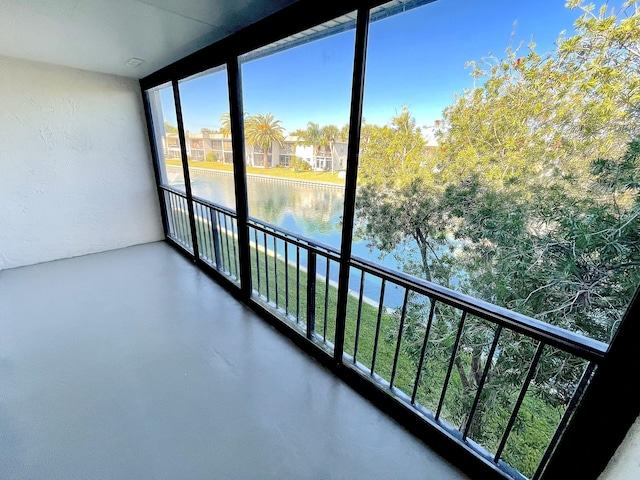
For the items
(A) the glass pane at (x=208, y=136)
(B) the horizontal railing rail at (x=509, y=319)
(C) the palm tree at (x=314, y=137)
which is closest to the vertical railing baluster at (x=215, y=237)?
(A) the glass pane at (x=208, y=136)

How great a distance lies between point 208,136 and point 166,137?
1180mm

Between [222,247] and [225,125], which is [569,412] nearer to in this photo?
[225,125]

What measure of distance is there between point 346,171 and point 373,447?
145 centimetres

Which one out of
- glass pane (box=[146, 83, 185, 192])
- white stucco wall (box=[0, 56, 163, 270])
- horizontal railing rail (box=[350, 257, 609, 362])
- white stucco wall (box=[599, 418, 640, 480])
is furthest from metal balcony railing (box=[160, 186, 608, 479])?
white stucco wall (box=[0, 56, 163, 270])

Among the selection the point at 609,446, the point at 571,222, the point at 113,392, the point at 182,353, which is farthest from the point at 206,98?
the point at 609,446

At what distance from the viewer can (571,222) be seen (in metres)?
1.10

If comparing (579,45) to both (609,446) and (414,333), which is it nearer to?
(609,446)

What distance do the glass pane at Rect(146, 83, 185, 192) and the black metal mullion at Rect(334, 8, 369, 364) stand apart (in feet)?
8.36

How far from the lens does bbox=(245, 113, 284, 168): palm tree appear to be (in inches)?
81.6

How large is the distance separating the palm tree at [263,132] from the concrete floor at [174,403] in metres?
1.52

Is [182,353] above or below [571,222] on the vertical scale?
below

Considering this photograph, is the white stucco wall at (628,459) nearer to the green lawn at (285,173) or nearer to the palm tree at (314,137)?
the green lawn at (285,173)

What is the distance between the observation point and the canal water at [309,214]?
63.2 inches

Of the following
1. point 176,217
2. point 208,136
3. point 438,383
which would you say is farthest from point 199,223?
point 438,383
